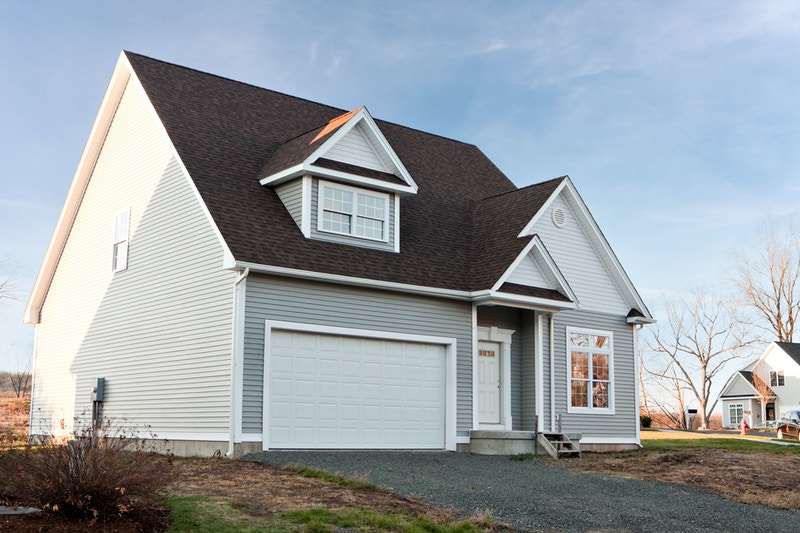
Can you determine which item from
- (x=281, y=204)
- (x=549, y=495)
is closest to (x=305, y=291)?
(x=281, y=204)

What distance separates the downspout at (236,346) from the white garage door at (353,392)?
0.74m

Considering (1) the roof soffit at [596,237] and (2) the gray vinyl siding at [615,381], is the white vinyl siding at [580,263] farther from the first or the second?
(2) the gray vinyl siding at [615,381]

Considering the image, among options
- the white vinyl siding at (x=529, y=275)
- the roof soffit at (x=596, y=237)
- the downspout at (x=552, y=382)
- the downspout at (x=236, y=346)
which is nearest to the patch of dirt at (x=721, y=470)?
the downspout at (x=552, y=382)

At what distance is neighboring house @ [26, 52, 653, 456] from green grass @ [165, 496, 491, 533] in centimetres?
580

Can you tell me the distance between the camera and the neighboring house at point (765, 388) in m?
62.4

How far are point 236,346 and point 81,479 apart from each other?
23.6 ft

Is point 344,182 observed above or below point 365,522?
above

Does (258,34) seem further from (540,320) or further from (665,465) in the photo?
(665,465)

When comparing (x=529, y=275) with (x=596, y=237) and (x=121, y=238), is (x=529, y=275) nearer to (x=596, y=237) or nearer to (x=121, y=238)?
(x=596, y=237)

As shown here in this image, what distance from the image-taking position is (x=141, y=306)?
758 inches

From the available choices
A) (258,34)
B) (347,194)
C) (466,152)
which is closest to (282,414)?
(347,194)

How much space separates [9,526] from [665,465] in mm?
12833

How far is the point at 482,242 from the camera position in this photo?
21.6m

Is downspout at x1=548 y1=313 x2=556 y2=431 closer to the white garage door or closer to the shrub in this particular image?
the white garage door
